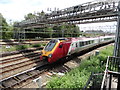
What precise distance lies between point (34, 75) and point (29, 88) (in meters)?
1.60

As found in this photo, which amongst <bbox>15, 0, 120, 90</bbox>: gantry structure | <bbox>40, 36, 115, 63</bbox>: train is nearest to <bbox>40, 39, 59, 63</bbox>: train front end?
<bbox>40, 36, 115, 63</bbox>: train

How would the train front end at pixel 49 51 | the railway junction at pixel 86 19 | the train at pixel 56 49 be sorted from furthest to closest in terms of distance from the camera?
the train at pixel 56 49, the train front end at pixel 49 51, the railway junction at pixel 86 19

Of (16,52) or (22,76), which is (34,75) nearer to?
(22,76)

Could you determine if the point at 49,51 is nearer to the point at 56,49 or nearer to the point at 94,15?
the point at 56,49

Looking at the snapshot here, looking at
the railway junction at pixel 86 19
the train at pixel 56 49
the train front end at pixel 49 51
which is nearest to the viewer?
the railway junction at pixel 86 19

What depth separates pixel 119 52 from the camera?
8883 mm

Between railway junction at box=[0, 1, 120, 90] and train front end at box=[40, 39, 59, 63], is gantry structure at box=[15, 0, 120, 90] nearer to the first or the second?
railway junction at box=[0, 1, 120, 90]

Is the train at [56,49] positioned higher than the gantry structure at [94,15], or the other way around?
the gantry structure at [94,15]

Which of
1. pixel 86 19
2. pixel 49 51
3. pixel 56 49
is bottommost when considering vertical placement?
pixel 49 51

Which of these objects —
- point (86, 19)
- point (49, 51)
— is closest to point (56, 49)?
point (49, 51)

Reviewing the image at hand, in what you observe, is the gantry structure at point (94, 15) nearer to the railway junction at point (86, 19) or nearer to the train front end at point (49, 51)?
the railway junction at point (86, 19)

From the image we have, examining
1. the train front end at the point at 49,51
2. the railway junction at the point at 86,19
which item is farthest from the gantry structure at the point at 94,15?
the train front end at the point at 49,51

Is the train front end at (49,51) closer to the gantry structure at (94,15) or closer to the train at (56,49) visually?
the train at (56,49)

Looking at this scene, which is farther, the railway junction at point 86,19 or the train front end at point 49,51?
the train front end at point 49,51
